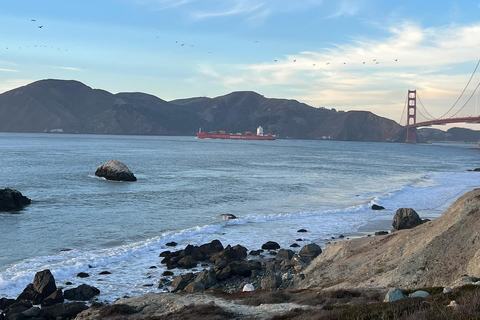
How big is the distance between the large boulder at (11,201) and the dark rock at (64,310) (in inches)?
712

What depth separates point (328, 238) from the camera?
70.5 feet

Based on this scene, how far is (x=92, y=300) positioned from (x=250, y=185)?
94.9ft

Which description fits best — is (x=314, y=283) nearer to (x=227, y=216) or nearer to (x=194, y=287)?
(x=194, y=287)

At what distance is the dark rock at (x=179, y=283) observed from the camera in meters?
14.3

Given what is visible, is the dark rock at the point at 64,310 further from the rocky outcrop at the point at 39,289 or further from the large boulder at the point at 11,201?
the large boulder at the point at 11,201

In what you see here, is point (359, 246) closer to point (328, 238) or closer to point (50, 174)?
point (328, 238)

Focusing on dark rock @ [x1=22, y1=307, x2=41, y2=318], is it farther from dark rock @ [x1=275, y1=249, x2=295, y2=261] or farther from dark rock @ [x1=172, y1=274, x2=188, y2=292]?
dark rock @ [x1=275, y1=249, x2=295, y2=261]

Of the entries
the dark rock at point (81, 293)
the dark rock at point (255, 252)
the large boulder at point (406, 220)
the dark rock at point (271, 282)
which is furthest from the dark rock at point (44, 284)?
the large boulder at point (406, 220)

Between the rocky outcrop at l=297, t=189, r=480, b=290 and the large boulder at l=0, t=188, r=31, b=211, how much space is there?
795 inches

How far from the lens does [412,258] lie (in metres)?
12.3

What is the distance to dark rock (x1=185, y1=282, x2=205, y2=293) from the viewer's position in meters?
13.8

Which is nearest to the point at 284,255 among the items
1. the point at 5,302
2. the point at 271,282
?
the point at 271,282

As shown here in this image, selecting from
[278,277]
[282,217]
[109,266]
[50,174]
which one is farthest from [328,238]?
[50,174]

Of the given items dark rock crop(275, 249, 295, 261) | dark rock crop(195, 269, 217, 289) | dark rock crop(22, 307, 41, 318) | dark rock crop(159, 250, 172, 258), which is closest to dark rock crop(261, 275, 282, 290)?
dark rock crop(195, 269, 217, 289)
